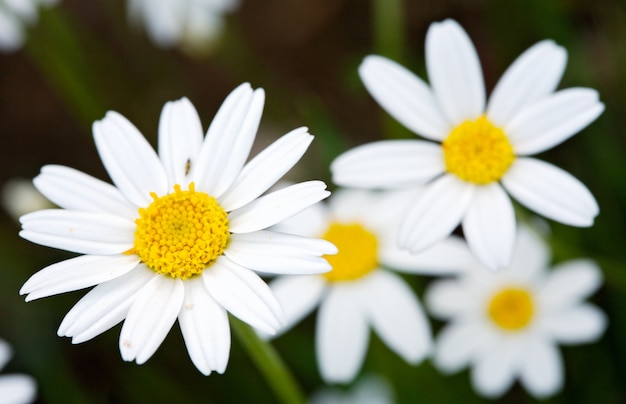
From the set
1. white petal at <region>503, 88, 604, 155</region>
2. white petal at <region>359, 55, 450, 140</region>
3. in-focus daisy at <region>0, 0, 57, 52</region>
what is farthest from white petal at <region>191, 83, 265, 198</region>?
in-focus daisy at <region>0, 0, 57, 52</region>

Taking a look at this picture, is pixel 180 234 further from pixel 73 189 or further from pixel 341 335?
pixel 341 335

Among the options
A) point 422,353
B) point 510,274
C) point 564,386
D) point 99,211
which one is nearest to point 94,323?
point 99,211

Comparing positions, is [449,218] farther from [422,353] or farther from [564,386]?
[564,386]

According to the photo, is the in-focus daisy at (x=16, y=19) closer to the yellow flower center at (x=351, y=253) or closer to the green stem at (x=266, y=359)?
the yellow flower center at (x=351, y=253)

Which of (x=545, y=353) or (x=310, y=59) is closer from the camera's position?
(x=545, y=353)

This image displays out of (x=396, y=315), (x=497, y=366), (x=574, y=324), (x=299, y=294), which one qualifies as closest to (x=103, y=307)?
(x=299, y=294)

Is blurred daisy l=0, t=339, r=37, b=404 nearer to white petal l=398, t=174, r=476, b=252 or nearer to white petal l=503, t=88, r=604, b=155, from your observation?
white petal l=398, t=174, r=476, b=252

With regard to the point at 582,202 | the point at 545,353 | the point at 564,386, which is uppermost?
the point at 582,202
